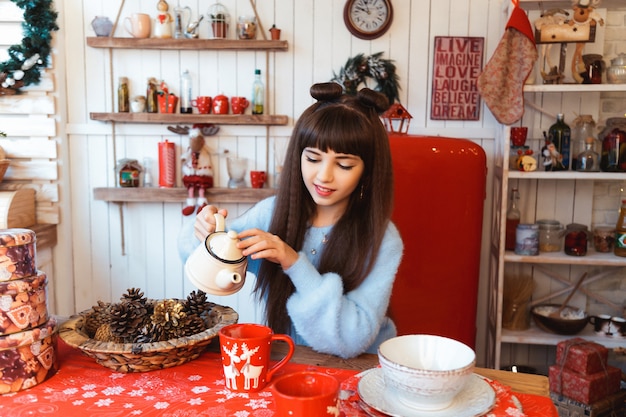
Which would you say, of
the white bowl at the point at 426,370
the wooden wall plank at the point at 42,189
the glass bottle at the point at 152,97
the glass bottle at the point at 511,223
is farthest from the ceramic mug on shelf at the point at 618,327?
the wooden wall plank at the point at 42,189

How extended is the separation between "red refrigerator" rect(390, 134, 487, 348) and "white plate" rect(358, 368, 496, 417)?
1.25 meters

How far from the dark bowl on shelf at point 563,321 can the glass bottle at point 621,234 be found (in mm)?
328

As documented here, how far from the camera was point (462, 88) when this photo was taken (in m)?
2.71

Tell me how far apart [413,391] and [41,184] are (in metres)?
2.46

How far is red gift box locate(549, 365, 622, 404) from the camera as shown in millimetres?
2238

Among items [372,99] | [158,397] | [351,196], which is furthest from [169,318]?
[372,99]

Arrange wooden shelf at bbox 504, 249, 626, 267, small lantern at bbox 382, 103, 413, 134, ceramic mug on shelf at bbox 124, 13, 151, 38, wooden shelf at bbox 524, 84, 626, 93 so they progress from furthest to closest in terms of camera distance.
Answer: ceramic mug on shelf at bbox 124, 13, 151, 38 → small lantern at bbox 382, 103, 413, 134 → wooden shelf at bbox 504, 249, 626, 267 → wooden shelf at bbox 524, 84, 626, 93

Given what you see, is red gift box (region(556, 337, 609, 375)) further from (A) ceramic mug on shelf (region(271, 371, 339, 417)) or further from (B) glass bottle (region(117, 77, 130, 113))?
(B) glass bottle (region(117, 77, 130, 113))

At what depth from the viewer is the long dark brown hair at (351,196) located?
1.37m

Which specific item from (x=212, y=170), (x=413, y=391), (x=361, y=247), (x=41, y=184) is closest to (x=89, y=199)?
(x=41, y=184)

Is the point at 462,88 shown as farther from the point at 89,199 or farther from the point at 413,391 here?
the point at 413,391

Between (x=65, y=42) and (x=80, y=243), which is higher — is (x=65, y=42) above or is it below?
above

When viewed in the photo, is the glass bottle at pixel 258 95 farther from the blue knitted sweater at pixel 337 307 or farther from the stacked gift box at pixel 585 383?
the stacked gift box at pixel 585 383

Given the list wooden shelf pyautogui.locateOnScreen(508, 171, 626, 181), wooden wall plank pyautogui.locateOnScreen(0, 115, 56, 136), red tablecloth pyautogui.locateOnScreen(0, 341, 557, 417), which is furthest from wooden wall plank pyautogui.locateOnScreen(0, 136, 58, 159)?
wooden shelf pyautogui.locateOnScreen(508, 171, 626, 181)
